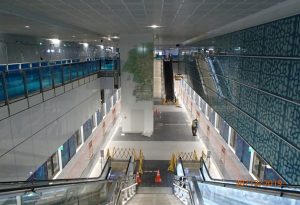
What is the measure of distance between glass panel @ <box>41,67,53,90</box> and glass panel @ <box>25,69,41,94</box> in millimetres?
328

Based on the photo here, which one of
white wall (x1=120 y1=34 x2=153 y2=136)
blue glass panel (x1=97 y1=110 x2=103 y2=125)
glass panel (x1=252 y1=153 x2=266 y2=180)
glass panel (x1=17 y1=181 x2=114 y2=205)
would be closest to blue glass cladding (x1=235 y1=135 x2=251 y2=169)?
glass panel (x1=252 y1=153 x2=266 y2=180)

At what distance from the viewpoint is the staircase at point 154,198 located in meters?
8.23

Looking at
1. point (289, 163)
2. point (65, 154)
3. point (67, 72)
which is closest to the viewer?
point (289, 163)

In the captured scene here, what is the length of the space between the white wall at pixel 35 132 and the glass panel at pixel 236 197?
474 centimetres

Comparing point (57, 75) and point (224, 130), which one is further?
point (224, 130)

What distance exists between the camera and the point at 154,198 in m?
8.86

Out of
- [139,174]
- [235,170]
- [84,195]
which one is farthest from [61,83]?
[235,170]

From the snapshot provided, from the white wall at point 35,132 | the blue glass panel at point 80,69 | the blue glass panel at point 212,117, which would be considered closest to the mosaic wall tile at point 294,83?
the white wall at point 35,132

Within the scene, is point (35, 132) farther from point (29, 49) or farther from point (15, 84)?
point (29, 49)

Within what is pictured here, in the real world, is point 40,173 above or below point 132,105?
below

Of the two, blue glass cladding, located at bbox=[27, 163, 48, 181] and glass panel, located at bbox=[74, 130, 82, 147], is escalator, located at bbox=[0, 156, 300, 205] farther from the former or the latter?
glass panel, located at bbox=[74, 130, 82, 147]

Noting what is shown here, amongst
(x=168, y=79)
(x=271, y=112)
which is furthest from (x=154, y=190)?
(x=168, y=79)

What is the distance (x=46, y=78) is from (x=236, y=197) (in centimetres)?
646

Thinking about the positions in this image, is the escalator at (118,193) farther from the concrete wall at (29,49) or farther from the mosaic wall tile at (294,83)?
the concrete wall at (29,49)
